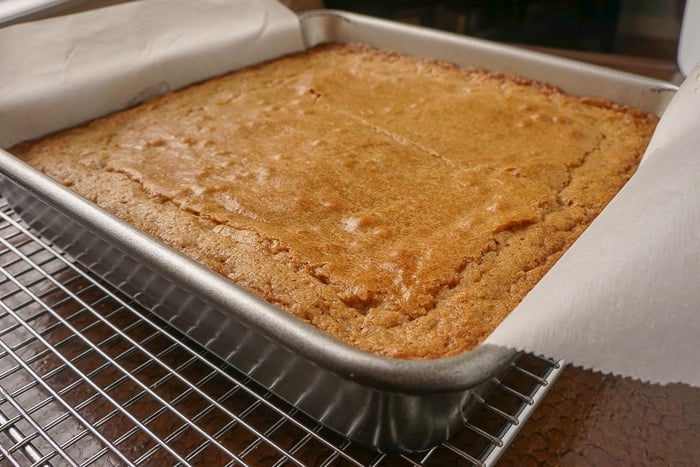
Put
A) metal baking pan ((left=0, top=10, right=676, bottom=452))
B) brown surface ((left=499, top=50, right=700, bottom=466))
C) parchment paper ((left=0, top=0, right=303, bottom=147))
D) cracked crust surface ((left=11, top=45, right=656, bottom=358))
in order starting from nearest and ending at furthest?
metal baking pan ((left=0, top=10, right=676, bottom=452)) → brown surface ((left=499, top=50, right=700, bottom=466)) → cracked crust surface ((left=11, top=45, right=656, bottom=358)) → parchment paper ((left=0, top=0, right=303, bottom=147))

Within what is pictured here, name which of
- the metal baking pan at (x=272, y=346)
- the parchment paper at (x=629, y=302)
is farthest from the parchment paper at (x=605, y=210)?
the metal baking pan at (x=272, y=346)

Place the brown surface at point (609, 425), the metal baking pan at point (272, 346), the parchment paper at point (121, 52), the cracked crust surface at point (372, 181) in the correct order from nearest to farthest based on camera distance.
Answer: the metal baking pan at point (272, 346), the brown surface at point (609, 425), the cracked crust surface at point (372, 181), the parchment paper at point (121, 52)

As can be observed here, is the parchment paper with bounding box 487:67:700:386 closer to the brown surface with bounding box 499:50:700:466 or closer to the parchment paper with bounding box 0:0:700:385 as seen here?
the parchment paper with bounding box 0:0:700:385

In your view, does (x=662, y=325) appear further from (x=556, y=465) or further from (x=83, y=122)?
(x=83, y=122)

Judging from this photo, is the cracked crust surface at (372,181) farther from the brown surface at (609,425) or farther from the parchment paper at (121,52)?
the brown surface at (609,425)

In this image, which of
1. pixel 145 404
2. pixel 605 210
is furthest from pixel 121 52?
pixel 605 210

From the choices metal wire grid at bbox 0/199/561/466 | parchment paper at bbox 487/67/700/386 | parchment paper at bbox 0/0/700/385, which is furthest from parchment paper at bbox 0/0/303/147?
parchment paper at bbox 487/67/700/386
